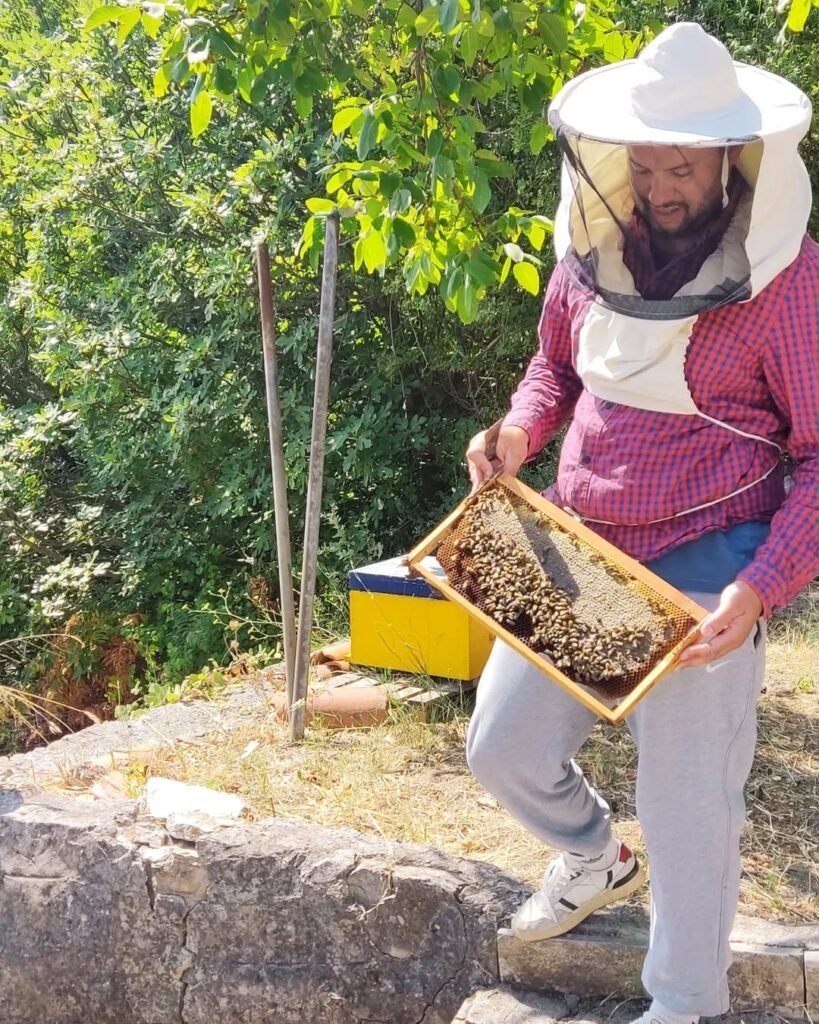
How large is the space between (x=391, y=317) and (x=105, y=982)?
13.5 feet

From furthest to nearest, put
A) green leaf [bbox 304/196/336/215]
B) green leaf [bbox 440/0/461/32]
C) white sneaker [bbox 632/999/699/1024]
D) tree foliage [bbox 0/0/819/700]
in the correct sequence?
tree foliage [bbox 0/0/819/700]
green leaf [bbox 304/196/336/215]
green leaf [bbox 440/0/461/32]
white sneaker [bbox 632/999/699/1024]

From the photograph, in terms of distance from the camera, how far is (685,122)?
1.78 metres

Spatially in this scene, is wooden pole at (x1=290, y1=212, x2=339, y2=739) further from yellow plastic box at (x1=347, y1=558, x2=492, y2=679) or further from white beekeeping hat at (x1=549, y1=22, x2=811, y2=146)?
white beekeeping hat at (x1=549, y1=22, x2=811, y2=146)

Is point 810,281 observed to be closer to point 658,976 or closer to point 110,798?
point 658,976

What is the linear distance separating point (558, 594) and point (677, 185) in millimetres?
729

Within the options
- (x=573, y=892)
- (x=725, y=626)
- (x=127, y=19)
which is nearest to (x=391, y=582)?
(x=573, y=892)

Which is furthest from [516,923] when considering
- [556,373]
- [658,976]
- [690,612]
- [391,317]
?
[391,317]

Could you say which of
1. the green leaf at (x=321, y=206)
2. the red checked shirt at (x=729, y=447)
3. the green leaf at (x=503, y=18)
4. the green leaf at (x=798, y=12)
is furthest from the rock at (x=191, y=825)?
the green leaf at (x=798, y=12)

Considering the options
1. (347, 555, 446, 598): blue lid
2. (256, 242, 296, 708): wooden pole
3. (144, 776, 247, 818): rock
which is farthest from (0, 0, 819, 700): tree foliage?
(144, 776, 247, 818): rock

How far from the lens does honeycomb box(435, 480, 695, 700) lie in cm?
184

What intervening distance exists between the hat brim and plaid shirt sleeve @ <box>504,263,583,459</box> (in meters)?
0.33

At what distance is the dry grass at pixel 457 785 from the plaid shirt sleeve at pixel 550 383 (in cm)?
116

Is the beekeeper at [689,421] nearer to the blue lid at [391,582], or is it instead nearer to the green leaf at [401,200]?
the green leaf at [401,200]

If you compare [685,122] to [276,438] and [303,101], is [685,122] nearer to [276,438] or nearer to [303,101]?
[303,101]
